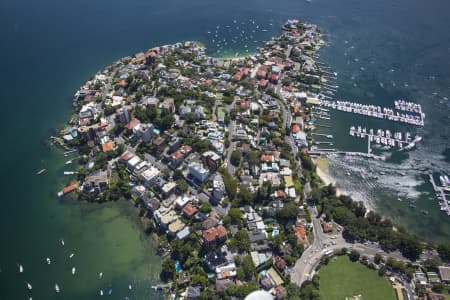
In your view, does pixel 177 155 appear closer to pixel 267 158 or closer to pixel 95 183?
pixel 95 183


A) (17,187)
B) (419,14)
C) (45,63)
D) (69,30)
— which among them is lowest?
(17,187)

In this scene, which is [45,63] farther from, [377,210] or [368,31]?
[368,31]

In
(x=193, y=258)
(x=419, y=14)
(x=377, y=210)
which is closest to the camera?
(x=193, y=258)

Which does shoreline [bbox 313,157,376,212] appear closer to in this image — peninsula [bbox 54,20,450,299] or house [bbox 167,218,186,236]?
peninsula [bbox 54,20,450,299]

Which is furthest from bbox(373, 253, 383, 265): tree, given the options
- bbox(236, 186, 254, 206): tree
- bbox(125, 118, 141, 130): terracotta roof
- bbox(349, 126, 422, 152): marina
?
bbox(125, 118, 141, 130): terracotta roof

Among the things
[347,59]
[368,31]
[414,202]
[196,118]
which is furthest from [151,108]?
[368,31]
